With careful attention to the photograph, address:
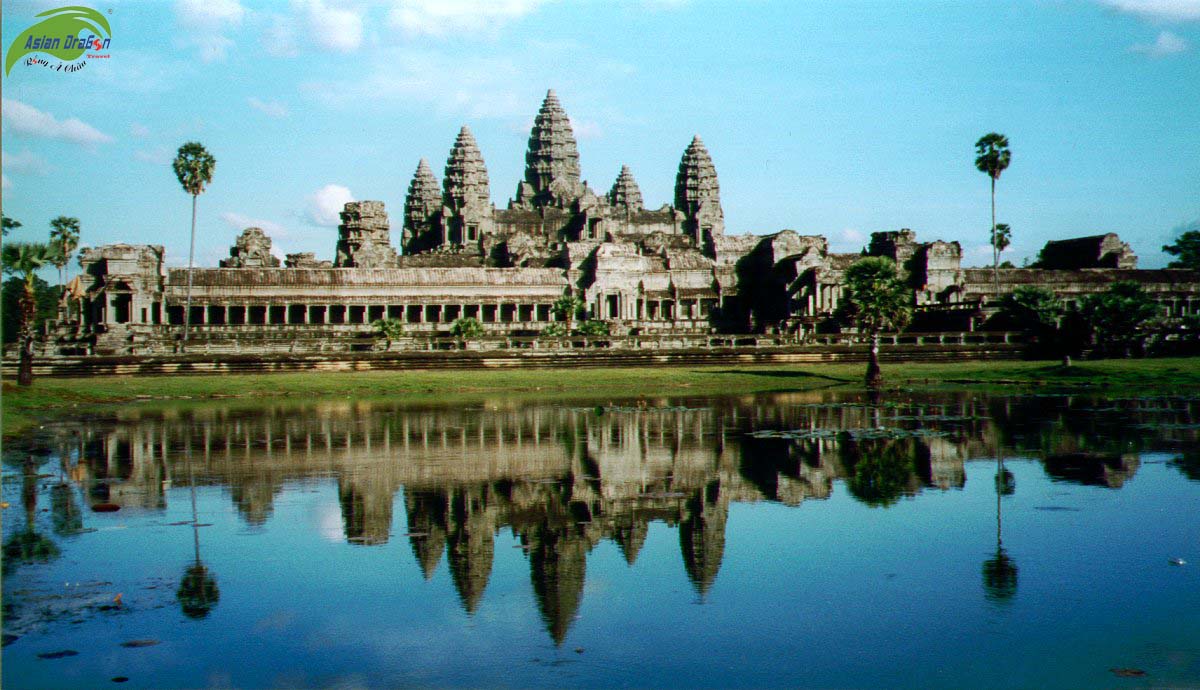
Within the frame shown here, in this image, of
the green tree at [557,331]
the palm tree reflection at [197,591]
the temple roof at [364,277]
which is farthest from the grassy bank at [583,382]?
the temple roof at [364,277]

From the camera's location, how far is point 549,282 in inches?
3718

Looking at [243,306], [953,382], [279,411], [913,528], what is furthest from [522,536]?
[243,306]

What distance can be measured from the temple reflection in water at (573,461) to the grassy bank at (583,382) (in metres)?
7.33

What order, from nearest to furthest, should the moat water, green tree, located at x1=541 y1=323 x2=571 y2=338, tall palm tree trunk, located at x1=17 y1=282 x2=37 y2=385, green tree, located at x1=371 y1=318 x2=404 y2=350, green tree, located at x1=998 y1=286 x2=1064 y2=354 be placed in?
the moat water
tall palm tree trunk, located at x1=17 y1=282 x2=37 y2=385
green tree, located at x1=998 y1=286 x2=1064 y2=354
green tree, located at x1=541 y1=323 x2=571 y2=338
green tree, located at x1=371 y1=318 x2=404 y2=350

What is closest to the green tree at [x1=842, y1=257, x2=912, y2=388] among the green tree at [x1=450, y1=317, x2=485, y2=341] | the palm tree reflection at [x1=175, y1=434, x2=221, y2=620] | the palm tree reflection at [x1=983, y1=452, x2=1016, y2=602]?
the green tree at [x1=450, y1=317, x2=485, y2=341]

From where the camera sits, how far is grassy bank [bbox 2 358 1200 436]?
39688 mm

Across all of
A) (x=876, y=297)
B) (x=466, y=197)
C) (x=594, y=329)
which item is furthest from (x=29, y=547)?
(x=466, y=197)

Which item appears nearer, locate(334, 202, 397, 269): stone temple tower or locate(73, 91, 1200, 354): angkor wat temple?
locate(73, 91, 1200, 354): angkor wat temple

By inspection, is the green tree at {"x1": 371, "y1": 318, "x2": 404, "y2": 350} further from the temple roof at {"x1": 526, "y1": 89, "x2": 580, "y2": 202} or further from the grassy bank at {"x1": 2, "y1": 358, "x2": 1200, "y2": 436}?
the temple roof at {"x1": 526, "y1": 89, "x2": 580, "y2": 202}

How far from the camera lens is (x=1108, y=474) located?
18516 millimetres

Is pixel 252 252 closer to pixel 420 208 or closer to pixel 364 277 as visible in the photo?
pixel 364 277

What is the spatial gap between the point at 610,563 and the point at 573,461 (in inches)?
326

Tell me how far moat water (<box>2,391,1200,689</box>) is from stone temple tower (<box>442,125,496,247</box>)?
303 ft

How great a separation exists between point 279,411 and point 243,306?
56699mm
